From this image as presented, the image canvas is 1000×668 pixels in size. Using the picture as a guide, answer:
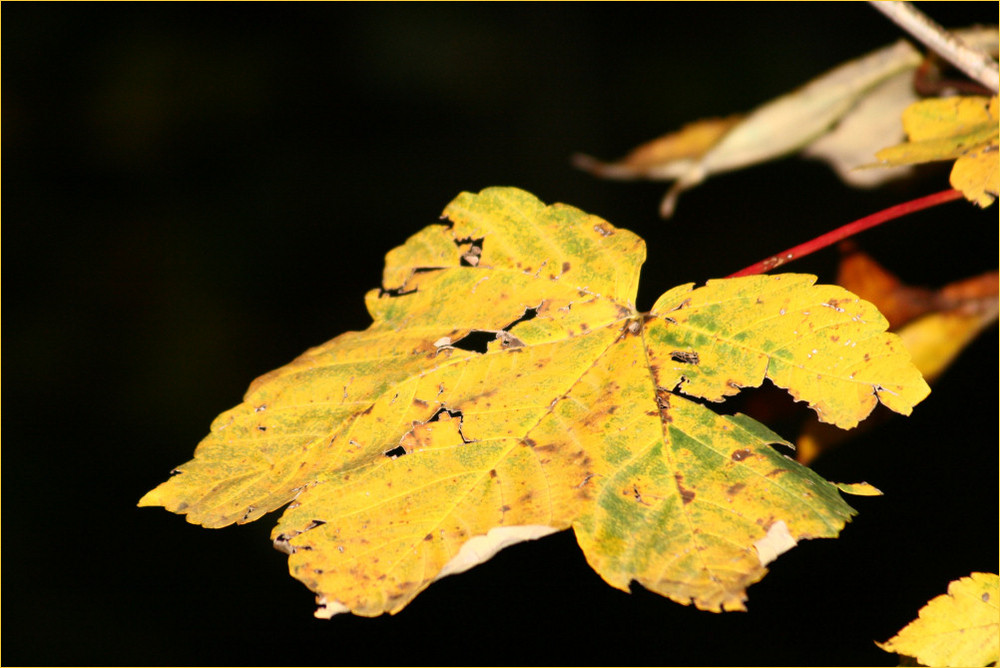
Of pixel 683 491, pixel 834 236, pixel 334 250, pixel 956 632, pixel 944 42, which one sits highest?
pixel 944 42

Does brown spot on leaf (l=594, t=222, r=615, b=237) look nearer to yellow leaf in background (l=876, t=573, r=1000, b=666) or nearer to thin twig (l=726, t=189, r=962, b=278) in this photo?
thin twig (l=726, t=189, r=962, b=278)

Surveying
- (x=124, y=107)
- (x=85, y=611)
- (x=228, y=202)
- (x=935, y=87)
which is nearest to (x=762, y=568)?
(x=935, y=87)

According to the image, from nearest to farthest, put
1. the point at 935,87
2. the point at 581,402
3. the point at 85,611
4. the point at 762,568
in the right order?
the point at 762,568 → the point at 581,402 → the point at 935,87 → the point at 85,611

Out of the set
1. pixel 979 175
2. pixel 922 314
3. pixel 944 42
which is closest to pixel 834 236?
pixel 979 175

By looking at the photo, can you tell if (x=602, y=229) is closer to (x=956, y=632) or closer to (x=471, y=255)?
(x=471, y=255)

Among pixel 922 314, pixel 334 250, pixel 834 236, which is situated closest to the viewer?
pixel 834 236

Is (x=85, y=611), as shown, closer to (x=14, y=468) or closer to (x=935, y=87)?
(x=14, y=468)

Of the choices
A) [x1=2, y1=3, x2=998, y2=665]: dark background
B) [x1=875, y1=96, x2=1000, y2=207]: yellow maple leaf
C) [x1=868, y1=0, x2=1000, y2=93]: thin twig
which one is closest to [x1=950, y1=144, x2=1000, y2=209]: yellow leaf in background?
[x1=875, y1=96, x2=1000, y2=207]: yellow maple leaf
